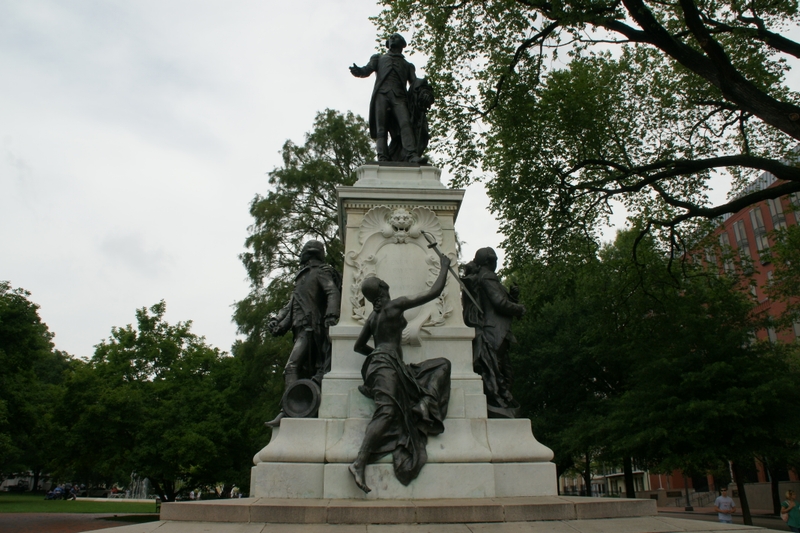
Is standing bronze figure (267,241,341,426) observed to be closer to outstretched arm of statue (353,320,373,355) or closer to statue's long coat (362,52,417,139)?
outstretched arm of statue (353,320,373,355)

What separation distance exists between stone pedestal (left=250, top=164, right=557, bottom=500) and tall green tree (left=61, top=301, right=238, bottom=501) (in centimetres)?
1930

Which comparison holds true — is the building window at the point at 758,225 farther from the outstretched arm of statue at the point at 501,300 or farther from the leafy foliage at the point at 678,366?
the outstretched arm of statue at the point at 501,300

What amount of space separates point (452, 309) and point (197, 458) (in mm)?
20476

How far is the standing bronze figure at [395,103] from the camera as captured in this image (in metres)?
8.75

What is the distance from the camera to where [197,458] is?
24.4m

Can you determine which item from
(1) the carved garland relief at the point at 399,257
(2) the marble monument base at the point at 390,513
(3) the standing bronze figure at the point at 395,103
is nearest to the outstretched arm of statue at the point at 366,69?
(3) the standing bronze figure at the point at 395,103

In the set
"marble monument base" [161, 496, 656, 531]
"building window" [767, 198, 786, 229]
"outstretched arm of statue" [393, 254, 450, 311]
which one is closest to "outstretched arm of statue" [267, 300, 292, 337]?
"outstretched arm of statue" [393, 254, 450, 311]

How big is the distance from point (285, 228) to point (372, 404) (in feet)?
62.2

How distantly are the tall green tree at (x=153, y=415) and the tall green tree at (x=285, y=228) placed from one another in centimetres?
189

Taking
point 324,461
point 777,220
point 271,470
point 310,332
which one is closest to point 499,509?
point 324,461

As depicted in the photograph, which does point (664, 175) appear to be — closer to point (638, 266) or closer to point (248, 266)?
point (638, 266)

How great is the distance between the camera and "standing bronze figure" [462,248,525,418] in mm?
7045

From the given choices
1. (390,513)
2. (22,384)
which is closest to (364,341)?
(390,513)

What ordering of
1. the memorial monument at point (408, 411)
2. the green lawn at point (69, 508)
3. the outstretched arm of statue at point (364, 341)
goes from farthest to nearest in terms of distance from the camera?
1. the green lawn at point (69, 508)
2. the outstretched arm of statue at point (364, 341)
3. the memorial monument at point (408, 411)
